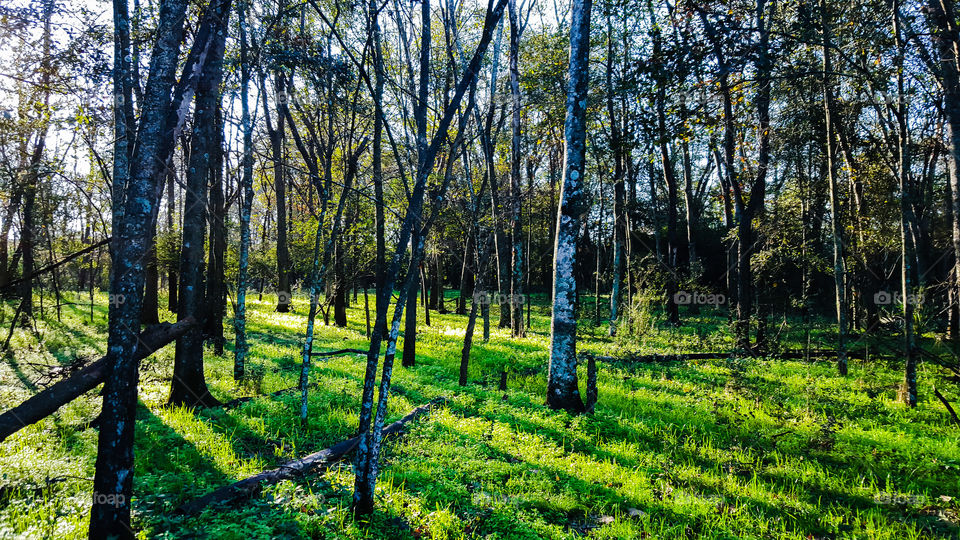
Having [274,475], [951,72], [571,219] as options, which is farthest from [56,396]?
[951,72]

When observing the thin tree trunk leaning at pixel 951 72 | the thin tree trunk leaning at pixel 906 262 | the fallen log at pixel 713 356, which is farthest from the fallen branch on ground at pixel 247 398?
the thin tree trunk leaning at pixel 951 72

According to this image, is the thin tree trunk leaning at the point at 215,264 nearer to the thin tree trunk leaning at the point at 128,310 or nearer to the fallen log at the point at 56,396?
the fallen log at the point at 56,396

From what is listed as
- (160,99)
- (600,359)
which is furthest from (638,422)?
(160,99)

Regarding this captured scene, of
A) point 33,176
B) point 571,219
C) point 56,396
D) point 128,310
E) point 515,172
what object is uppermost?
point 515,172

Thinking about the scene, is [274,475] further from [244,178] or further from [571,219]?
[244,178]

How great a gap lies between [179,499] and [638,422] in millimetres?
6356

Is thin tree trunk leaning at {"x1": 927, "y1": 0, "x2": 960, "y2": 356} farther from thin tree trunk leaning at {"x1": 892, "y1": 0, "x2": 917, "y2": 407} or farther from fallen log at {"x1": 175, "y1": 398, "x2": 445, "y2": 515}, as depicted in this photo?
fallen log at {"x1": 175, "y1": 398, "x2": 445, "y2": 515}

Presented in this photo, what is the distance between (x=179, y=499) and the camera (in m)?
4.12

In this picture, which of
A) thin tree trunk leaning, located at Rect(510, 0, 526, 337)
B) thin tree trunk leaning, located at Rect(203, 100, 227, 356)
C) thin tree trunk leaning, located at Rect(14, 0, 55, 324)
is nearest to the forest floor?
thin tree trunk leaning, located at Rect(203, 100, 227, 356)

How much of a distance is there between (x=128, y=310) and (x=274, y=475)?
8.07 feet

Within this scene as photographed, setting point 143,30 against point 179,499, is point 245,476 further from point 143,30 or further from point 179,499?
point 143,30

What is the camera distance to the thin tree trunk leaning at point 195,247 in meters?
7.08

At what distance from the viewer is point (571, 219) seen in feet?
23.5

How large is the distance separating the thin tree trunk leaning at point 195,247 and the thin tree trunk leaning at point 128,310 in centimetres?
424
